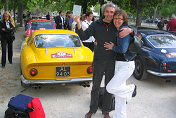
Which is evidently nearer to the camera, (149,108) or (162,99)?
(149,108)

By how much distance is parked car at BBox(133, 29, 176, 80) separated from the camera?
5.44m

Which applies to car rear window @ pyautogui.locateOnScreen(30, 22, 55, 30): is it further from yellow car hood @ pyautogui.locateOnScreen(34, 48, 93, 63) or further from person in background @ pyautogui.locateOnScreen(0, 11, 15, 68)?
yellow car hood @ pyautogui.locateOnScreen(34, 48, 93, 63)

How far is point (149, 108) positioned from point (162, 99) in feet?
2.35

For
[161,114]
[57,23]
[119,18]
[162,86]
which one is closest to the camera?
[119,18]

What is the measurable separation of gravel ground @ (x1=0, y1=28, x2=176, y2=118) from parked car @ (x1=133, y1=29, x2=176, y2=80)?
443mm

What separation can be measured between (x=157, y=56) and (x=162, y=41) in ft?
3.14

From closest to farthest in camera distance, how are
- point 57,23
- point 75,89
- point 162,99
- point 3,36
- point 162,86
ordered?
point 162,99 → point 75,89 → point 162,86 → point 3,36 → point 57,23

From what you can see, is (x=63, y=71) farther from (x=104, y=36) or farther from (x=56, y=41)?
(x=104, y=36)

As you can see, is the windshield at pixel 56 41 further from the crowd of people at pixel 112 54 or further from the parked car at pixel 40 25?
the parked car at pixel 40 25

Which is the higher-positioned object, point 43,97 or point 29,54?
point 29,54

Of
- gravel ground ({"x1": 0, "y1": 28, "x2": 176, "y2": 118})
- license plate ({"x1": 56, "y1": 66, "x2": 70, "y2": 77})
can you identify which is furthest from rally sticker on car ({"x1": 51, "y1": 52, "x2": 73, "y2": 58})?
gravel ground ({"x1": 0, "y1": 28, "x2": 176, "y2": 118})

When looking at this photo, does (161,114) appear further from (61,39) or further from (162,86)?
(61,39)

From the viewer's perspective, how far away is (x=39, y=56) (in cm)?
463

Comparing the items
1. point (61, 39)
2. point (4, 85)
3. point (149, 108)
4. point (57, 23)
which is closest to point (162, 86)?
point (149, 108)
